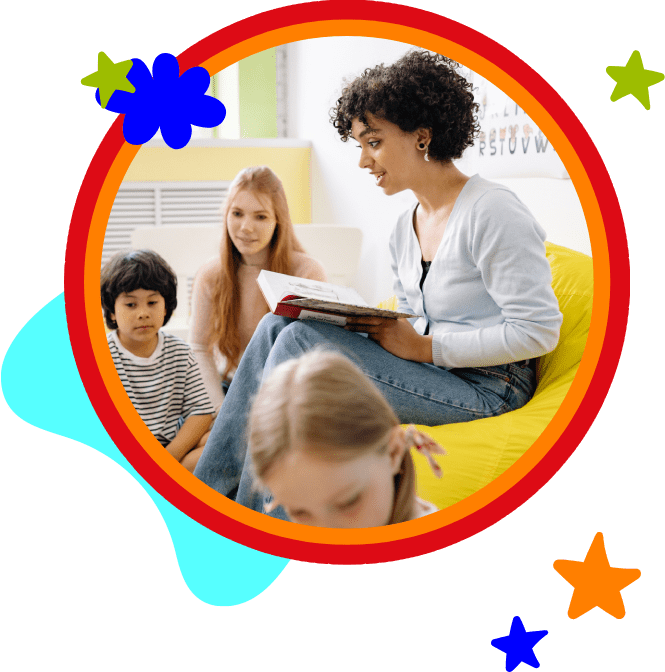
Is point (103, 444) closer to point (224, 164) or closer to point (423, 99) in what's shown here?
point (423, 99)

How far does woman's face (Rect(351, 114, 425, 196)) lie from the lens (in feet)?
3.96

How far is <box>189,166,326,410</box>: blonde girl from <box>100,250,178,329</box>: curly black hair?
0.21m

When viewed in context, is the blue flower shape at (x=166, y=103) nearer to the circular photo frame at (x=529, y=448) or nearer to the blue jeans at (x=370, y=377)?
the circular photo frame at (x=529, y=448)

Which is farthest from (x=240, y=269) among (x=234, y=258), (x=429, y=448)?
(x=429, y=448)

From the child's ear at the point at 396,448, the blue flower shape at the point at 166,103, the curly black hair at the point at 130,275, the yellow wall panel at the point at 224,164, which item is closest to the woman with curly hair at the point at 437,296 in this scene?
the child's ear at the point at 396,448

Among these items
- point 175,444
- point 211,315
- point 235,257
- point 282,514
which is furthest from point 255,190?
point 282,514

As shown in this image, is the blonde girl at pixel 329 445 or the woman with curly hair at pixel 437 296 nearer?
the blonde girl at pixel 329 445

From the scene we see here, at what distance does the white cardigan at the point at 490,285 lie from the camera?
1092 mm

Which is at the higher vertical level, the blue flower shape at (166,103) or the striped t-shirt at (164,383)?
the blue flower shape at (166,103)

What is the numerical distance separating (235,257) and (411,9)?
70 cm

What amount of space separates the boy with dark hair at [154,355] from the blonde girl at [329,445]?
31cm

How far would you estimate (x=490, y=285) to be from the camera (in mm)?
1130

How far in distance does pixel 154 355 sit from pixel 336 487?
50cm

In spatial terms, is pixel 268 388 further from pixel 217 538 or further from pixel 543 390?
pixel 543 390
